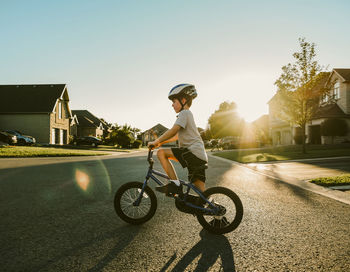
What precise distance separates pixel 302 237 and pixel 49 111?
120 ft

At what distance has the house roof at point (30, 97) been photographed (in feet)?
117

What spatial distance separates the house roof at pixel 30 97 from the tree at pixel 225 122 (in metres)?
43.0

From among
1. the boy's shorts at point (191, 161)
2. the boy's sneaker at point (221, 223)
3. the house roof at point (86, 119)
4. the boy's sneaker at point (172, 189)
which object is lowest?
the boy's sneaker at point (221, 223)

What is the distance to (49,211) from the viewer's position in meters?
4.92

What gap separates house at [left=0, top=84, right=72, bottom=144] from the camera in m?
35.3

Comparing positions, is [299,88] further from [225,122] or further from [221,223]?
[225,122]

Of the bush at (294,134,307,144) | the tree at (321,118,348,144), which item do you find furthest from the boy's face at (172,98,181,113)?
the bush at (294,134,307,144)

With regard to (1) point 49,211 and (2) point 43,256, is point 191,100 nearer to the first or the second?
(2) point 43,256

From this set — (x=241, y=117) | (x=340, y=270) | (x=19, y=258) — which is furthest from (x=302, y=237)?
(x=241, y=117)

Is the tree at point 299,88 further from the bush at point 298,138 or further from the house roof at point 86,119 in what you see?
the house roof at point 86,119

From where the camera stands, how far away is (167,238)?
3553 mm

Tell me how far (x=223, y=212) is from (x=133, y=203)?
1368 millimetres

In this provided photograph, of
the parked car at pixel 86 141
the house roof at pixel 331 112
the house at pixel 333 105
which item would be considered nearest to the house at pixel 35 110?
the parked car at pixel 86 141

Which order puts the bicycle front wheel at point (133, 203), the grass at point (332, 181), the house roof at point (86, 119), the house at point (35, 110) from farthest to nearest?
the house roof at point (86, 119), the house at point (35, 110), the grass at point (332, 181), the bicycle front wheel at point (133, 203)
